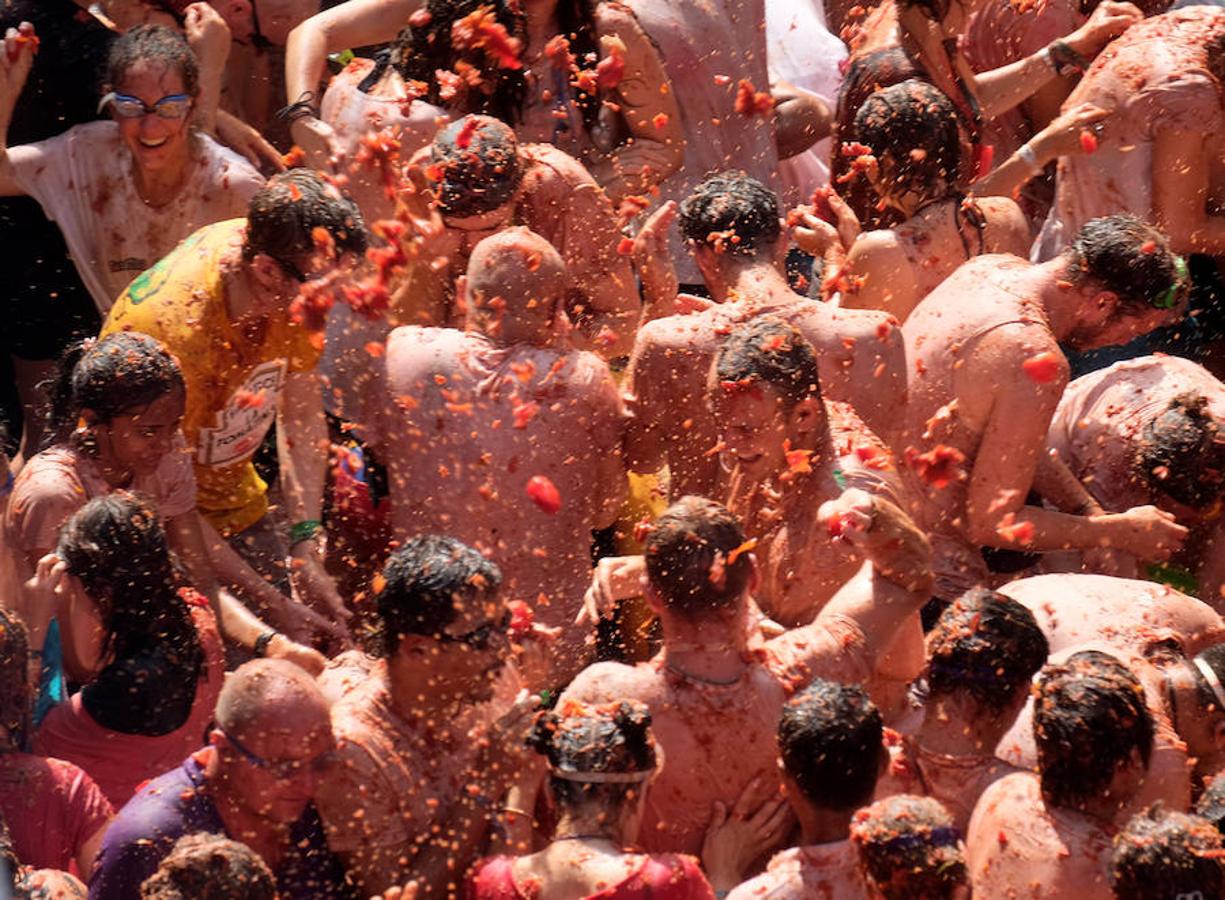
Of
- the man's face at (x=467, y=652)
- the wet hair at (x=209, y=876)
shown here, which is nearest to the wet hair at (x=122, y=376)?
the man's face at (x=467, y=652)

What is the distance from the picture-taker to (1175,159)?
876 centimetres

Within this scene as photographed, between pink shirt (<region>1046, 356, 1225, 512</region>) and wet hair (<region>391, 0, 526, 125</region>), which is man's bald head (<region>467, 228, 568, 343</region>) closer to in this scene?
wet hair (<region>391, 0, 526, 125</region>)

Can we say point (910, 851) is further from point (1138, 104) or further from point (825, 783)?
point (1138, 104)

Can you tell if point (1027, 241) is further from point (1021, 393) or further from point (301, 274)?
point (301, 274)

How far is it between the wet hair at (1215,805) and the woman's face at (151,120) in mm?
4024

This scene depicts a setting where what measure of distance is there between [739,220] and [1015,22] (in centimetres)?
279

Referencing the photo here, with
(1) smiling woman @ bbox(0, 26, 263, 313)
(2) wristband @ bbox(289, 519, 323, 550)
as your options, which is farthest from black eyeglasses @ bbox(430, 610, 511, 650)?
(1) smiling woman @ bbox(0, 26, 263, 313)

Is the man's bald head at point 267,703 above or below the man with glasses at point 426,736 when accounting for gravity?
above

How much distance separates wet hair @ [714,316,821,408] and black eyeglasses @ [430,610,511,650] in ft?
3.32

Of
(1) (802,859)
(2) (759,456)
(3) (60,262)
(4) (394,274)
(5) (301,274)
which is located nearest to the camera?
(1) (802,859)

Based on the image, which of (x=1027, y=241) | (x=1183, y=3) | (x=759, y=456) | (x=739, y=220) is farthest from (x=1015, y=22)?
(x=759, y=456)

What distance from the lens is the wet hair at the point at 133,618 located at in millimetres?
6422

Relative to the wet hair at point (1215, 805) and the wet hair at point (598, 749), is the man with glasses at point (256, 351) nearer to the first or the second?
the wet hair at point (598, 749)

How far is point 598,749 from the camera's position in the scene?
574 cm
